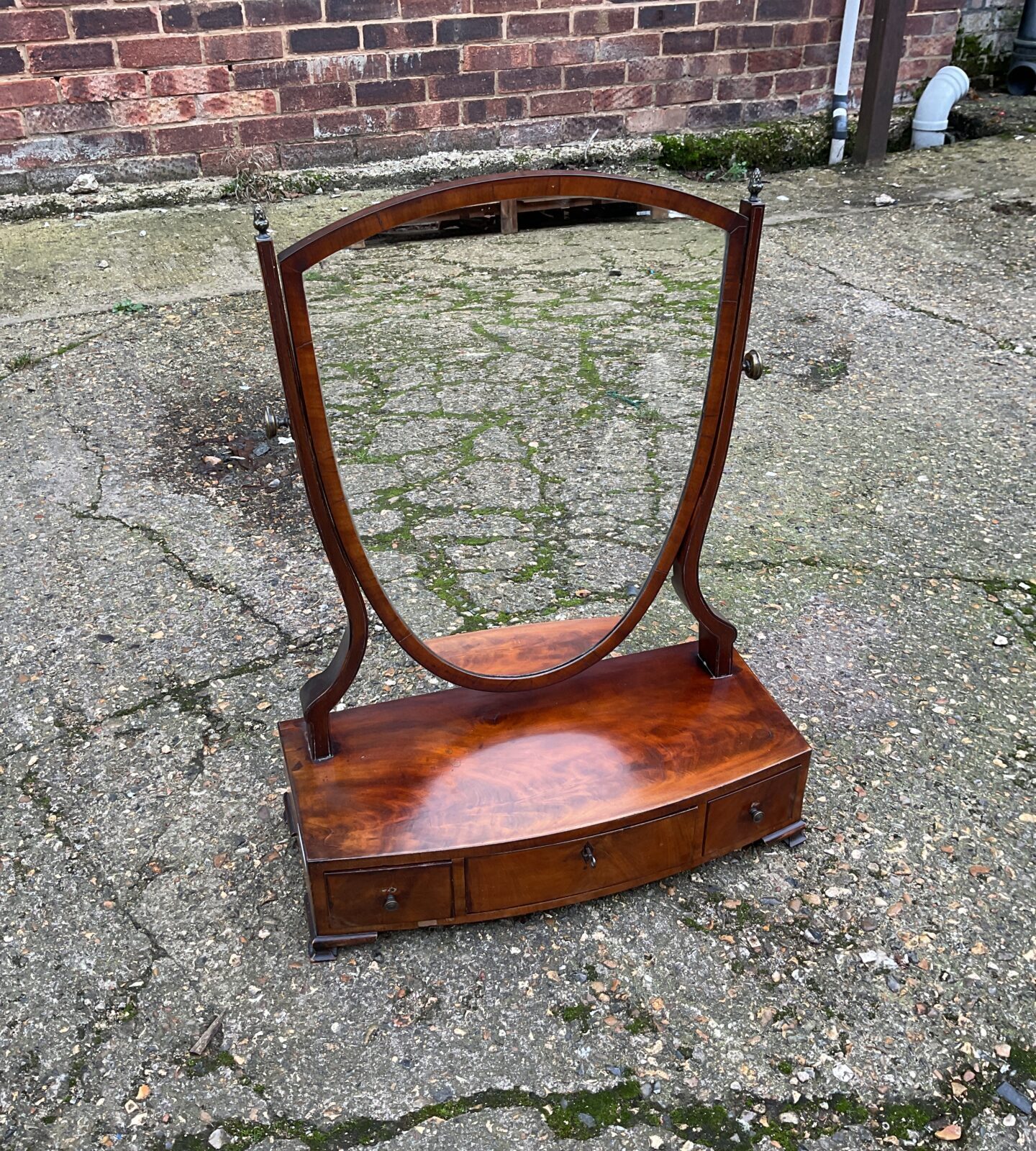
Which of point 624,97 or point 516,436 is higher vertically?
point 624,97

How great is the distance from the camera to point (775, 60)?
5418 mm

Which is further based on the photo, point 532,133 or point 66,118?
point 532,133

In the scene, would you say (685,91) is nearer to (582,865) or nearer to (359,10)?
(359,10)

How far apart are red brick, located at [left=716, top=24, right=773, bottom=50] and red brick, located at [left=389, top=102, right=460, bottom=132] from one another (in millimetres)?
1421

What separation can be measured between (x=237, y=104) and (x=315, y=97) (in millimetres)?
368

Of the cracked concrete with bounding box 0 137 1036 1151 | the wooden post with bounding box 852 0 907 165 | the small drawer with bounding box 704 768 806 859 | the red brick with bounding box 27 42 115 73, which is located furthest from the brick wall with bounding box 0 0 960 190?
the small drawer with bounding box 704 768 806 859

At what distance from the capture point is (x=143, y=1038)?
1574mm

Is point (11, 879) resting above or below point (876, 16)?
below

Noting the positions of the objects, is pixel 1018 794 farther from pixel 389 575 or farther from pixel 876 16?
pixel 876 16

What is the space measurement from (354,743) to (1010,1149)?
3.76 ft

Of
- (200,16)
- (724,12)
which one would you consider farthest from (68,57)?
(724,12)

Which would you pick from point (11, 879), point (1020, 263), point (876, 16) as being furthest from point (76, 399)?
point (876, 16)

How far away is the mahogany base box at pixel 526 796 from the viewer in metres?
1.63

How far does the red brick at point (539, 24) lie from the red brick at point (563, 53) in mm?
54
